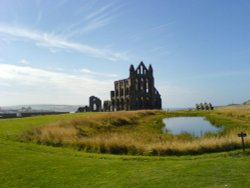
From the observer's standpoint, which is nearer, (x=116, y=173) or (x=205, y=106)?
(x=116, y=173)

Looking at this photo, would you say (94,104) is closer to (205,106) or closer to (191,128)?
(205,106)

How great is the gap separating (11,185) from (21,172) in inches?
64.0

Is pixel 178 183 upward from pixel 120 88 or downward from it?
downward

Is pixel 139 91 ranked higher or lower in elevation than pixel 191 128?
higher

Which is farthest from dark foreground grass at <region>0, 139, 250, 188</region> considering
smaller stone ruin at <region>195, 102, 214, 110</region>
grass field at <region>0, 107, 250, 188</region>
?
smaller stone ruin at <region>195, 102, 214, 110</region>

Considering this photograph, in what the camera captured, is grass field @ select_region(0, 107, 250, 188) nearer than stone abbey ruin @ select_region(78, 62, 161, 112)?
Yes

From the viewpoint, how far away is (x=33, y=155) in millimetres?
17328

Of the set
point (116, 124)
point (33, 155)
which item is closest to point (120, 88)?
point (116, 124)

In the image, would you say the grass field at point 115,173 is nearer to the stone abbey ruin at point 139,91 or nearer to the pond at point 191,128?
the pond at point 191,128

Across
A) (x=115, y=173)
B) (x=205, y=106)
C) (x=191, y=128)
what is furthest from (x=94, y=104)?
(x=115, y=173)

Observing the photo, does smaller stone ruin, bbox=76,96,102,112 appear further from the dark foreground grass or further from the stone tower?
the dark foreground grass

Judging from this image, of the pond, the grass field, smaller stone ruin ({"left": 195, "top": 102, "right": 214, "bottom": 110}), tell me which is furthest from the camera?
smaller stone ruin ({"left": 195, "top": 102, "right": 214, "bottom": 110})

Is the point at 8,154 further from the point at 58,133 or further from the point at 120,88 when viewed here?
the point at 120,88

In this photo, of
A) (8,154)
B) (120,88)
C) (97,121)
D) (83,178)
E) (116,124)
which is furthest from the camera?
(120,88)
